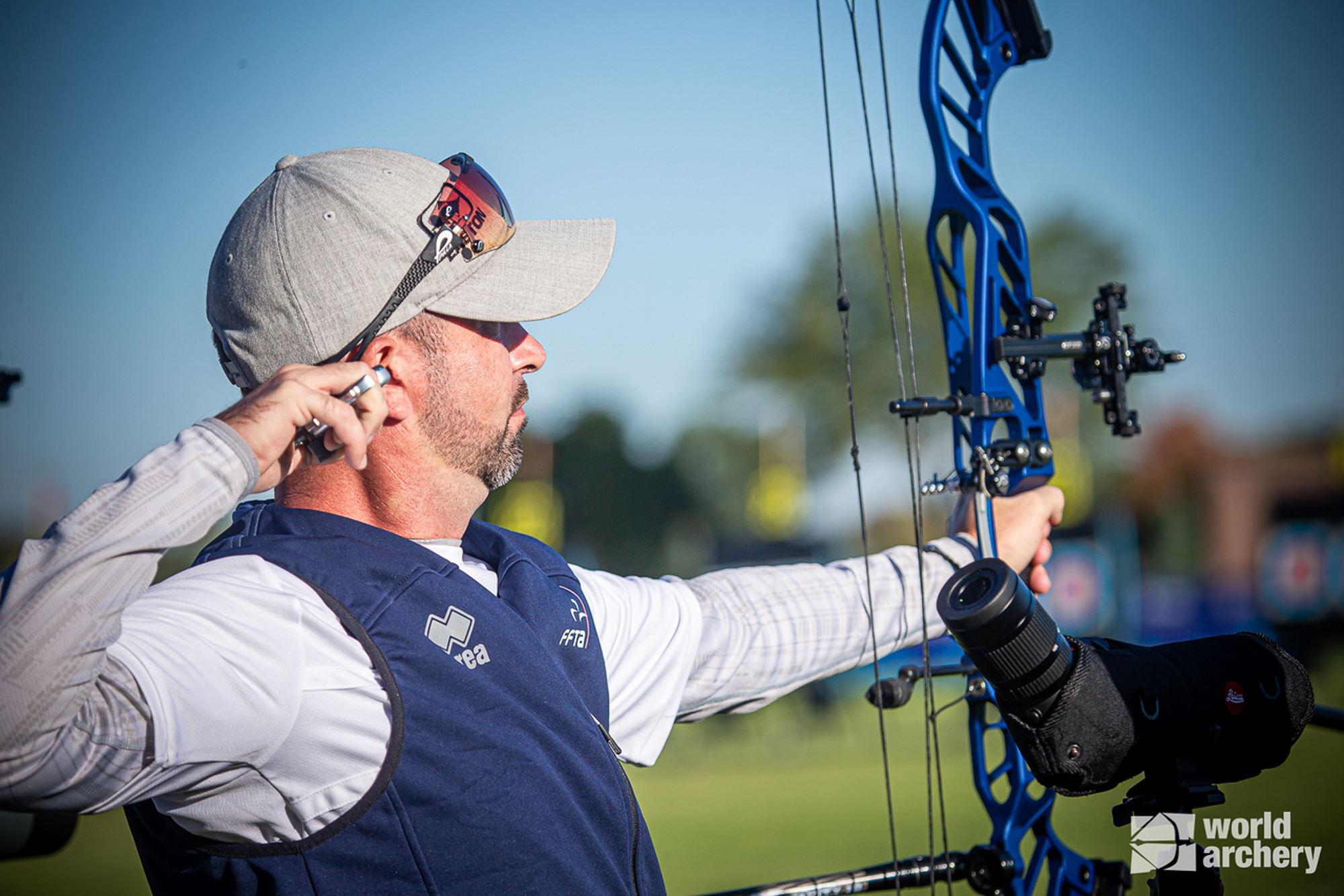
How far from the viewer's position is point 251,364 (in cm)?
150

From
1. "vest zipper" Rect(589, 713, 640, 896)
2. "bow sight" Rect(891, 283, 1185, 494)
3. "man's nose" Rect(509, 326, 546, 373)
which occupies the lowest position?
"vest zipper" Rect(589, 713, 640, 896)

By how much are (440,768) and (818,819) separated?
7.90 metres

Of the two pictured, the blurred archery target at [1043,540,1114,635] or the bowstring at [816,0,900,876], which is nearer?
the bowstring at [816,0,900,876]

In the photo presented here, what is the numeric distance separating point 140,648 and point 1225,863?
207 cm

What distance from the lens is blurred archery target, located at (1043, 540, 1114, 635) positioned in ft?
51.0

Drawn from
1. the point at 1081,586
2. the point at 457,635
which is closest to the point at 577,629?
the point at 457,635

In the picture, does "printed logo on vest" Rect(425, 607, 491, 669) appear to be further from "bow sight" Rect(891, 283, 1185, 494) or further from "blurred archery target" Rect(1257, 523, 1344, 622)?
"blurred archery target" Rect(1257, 523, 1344, 622)

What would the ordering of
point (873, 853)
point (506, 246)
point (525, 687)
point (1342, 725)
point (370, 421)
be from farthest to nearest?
point (873, 853) < point (1342, 725) < point (506, 246) < point (525, 687) < point (370, 421)

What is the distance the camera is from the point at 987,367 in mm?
2152

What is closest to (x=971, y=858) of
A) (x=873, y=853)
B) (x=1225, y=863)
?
(x=1225, y=863)

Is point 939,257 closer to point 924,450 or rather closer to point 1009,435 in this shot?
point 1009,435

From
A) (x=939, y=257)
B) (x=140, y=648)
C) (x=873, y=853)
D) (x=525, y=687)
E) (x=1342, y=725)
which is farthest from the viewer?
(x=873, y=853)

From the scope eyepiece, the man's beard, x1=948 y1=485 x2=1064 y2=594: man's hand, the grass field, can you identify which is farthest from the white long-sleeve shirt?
the grass field

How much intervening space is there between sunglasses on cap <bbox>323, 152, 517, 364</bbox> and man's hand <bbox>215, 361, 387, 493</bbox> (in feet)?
1.07
